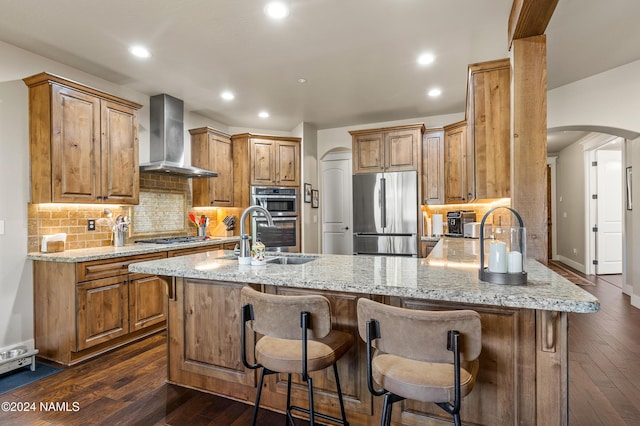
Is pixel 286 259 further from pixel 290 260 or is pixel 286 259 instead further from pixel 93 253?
pixel 93 253

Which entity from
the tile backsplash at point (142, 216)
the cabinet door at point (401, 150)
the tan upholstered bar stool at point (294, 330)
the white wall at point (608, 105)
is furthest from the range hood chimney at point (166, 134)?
the white wall at point (608, 105)

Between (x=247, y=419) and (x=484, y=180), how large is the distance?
2602 millimetres

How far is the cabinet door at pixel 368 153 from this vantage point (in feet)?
16.9

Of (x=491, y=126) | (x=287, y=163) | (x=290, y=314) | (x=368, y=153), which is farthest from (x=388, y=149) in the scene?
(x=290, y=314)

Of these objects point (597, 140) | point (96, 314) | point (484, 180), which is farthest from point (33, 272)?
point (597, 140)

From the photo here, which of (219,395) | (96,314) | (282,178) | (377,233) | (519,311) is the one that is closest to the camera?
(519,311)

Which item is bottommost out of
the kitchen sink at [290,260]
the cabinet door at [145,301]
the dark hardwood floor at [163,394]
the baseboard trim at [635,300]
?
the dark hardwood floor at [163,394]

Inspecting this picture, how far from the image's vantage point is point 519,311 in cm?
148

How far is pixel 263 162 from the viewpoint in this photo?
17.5 feet

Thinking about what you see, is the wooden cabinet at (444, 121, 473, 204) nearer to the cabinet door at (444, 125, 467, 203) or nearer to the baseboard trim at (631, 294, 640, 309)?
the cabinet door at (444, 125, 467, 203)

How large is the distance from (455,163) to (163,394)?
441 centimetres

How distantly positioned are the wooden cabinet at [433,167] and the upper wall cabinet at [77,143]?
393cm

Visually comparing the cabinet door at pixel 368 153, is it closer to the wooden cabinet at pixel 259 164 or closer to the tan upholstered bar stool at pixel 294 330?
the wooden cabinet at pixel 259 164

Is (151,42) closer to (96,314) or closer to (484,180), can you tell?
(96,314)
